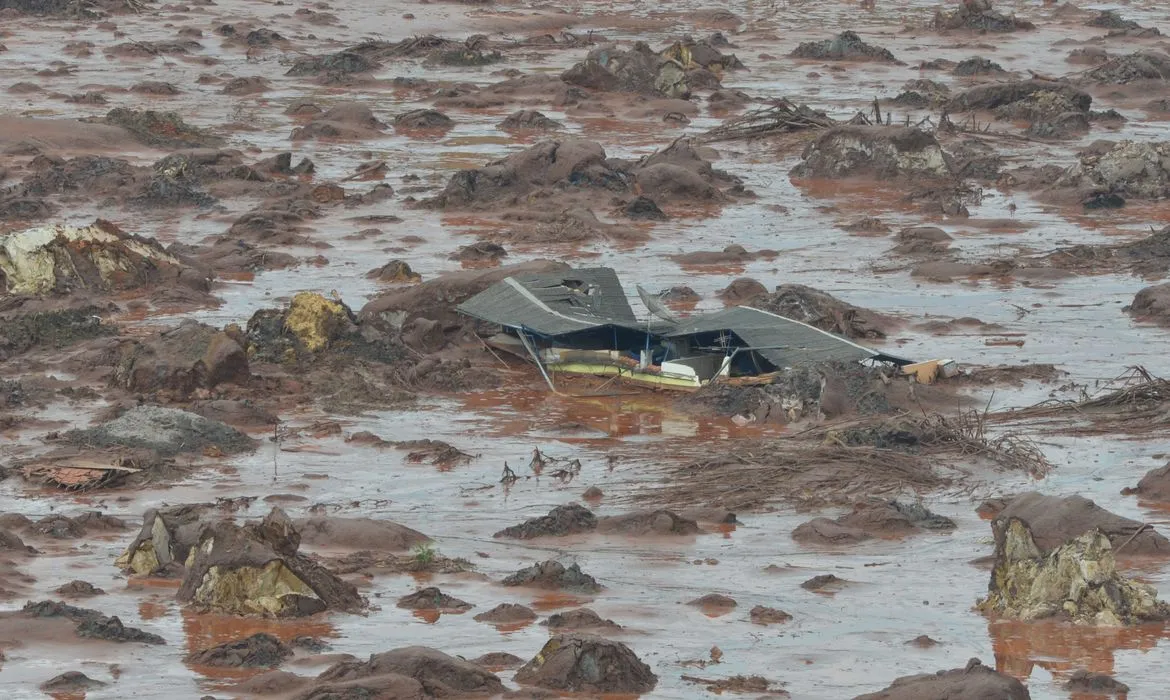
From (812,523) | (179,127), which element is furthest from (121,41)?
Result: (812,523)

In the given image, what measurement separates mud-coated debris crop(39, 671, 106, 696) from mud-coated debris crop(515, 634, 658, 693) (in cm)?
169

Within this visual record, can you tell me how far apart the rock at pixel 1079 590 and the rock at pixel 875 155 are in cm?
1404

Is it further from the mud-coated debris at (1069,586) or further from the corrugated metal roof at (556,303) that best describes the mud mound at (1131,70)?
the mud-coated debris at (1069,586)

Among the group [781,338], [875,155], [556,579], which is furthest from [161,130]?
[556,579]

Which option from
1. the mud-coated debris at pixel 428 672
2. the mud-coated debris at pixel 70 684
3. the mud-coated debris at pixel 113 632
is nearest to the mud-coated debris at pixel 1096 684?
the mud-coated debris at pixel 428 672

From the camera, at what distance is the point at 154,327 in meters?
16.7

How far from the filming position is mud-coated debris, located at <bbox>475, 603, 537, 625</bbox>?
963cm

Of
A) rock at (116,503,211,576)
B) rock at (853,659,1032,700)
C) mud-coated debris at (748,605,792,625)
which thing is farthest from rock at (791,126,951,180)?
rock at (853,659,1032,700)

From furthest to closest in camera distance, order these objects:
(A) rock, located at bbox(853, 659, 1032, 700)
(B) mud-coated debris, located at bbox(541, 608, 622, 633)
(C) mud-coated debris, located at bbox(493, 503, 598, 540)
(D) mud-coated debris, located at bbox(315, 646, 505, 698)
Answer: (C) mud-coated debris, located at bbox(493, 503, 598, 540), (B) mud-coated debris, located at bbox(541, 608, 622, 633), (D) mud-coated debris, located at bbox(315, 646, 505, 698), (A) rock, located at bbox(853, 659, 1032, 700)

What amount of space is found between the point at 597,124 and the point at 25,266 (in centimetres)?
1153

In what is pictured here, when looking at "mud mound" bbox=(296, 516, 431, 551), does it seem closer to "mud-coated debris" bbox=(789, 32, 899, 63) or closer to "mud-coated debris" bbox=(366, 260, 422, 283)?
"mud-coated debris" bbox=(366, 260, 422, 283)

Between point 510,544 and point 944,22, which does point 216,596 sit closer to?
point 510,544

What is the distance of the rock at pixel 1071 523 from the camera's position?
410 inches

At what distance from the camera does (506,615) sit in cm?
966
